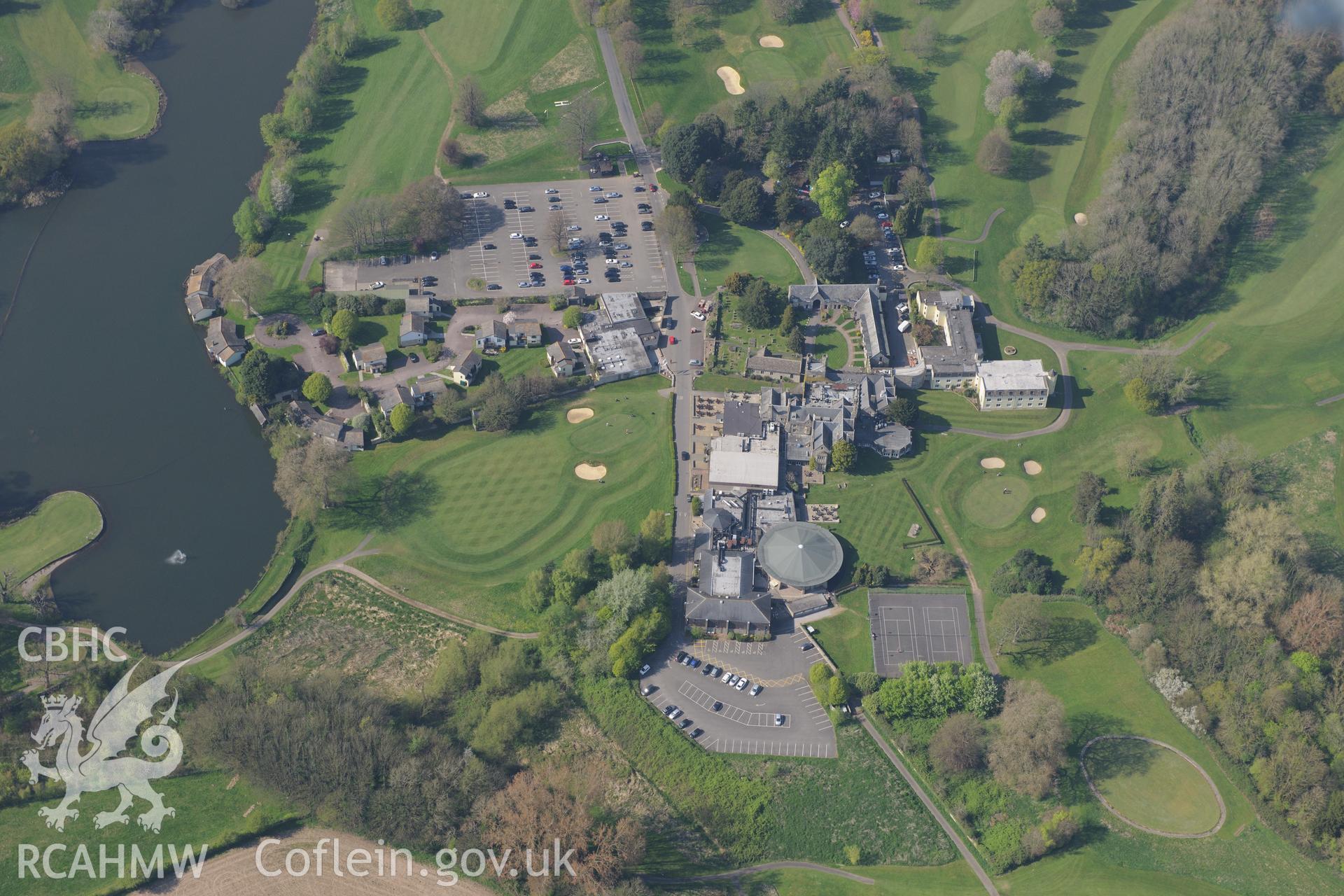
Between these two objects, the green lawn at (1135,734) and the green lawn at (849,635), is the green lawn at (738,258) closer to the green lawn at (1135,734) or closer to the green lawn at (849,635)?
the green lawn at (849,635)

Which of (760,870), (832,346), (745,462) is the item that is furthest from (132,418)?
(760,870)

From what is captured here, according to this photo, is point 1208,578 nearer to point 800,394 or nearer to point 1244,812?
point 1244,812

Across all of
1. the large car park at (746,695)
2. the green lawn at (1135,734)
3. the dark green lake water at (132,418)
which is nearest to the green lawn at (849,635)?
the large car park at (746,695)

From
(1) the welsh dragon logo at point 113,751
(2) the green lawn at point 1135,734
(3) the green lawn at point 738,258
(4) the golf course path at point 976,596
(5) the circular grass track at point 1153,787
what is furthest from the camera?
(3) the green lawn at point 738,258

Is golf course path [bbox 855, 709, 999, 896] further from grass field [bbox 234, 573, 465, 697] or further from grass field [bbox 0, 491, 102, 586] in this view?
grass field [bbox 0, 491, 102, 586]

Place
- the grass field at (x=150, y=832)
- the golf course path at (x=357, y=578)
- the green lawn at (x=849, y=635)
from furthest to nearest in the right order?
the golf course path at (x=357, y=578)
the green lawn at (x=849, y=635)
the grass field at (x=150, y=832)

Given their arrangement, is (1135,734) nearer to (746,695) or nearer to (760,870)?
(746,695)
